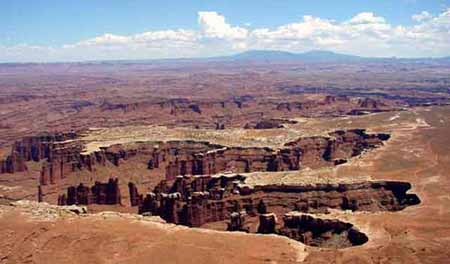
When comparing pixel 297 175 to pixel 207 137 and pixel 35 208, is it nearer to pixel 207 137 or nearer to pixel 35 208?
pixel 35 208

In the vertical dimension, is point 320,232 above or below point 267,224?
above

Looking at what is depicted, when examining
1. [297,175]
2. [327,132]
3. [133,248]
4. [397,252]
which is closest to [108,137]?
[327,132]

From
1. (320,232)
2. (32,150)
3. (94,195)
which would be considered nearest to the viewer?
(320,232)

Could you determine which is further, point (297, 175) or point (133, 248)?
point (297, 175)

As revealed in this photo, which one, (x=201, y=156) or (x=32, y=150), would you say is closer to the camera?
(x=201, y=156)

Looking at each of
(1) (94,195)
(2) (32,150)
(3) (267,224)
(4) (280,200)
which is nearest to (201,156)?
(1) (94,195)

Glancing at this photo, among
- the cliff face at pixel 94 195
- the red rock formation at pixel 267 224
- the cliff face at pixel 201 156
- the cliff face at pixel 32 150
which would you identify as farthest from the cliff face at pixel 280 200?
the cliff face at pixel 32 150

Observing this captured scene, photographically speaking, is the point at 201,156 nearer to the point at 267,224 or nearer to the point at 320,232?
the point at 267,224

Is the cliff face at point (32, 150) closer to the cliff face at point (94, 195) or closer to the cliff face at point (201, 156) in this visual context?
the cliff face at point (201, 156)

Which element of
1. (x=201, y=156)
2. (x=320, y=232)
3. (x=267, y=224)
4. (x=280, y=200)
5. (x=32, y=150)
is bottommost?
(x=32, y=150)
